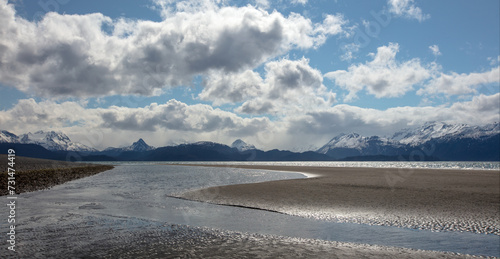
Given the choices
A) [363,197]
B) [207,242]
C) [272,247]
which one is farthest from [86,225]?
[363,197]

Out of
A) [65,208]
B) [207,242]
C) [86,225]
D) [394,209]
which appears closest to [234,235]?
[207,242]

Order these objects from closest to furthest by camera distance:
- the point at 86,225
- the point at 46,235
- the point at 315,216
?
the point at 46,235 < the point at 86,225 < the point at 315,216

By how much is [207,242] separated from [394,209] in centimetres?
1685

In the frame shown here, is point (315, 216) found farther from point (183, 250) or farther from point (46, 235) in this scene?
point (46, 235)

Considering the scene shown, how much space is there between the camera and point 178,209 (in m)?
24.9

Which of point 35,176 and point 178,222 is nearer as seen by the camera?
point 178,222

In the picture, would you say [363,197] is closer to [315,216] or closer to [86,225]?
[315,216]

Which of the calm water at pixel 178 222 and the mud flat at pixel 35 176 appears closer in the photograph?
the calm water at pixel 178 222

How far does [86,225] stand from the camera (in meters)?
18.3

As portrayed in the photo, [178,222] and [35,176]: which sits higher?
[178,222]

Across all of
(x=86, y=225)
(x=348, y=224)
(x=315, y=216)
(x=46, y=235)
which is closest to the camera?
(x=46, y=235)

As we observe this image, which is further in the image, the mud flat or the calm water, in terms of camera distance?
the mud flat

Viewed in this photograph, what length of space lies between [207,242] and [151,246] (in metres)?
2.57

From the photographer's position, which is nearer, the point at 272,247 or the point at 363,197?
the point at 272,247
